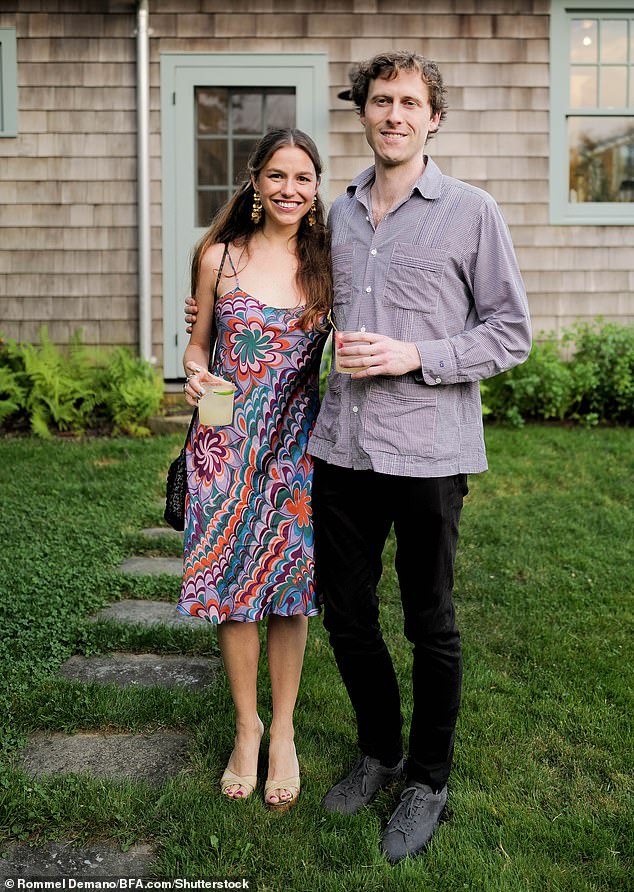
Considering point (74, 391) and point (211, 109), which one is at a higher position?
point (211, 109)

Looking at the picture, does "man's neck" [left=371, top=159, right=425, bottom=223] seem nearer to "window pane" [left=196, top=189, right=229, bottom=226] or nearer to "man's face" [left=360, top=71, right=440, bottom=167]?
"man's face" [left=360, top=71, right=440, bottom=167]

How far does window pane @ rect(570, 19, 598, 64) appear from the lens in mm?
7344

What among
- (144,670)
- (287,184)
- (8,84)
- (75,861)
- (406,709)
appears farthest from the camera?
(8,84)

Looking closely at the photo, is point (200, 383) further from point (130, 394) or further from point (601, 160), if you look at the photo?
point (601, 160)

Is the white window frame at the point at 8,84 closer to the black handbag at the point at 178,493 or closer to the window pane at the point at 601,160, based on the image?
the window pane at the point at 601,160

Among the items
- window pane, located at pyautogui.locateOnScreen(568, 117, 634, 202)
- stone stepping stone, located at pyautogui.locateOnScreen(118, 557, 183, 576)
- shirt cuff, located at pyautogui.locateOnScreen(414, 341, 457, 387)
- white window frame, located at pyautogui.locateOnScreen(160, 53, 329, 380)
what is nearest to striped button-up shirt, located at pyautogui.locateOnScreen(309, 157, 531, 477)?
shirt cuff, located at pyautogui.locateOnScreen(414, 341, 457, 387)

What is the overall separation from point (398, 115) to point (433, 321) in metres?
A: 0.47

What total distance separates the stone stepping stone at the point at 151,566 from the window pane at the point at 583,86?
5.26 m

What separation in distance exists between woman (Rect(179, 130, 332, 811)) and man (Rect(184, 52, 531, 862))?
82mm

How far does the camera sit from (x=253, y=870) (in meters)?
2.09

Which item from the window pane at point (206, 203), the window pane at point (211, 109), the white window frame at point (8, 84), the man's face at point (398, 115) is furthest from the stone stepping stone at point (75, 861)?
the white window frame at point (8, 84)

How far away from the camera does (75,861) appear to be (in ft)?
6.90

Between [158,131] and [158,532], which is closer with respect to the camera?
[158,532]

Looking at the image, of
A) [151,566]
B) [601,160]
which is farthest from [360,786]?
[601,160]
